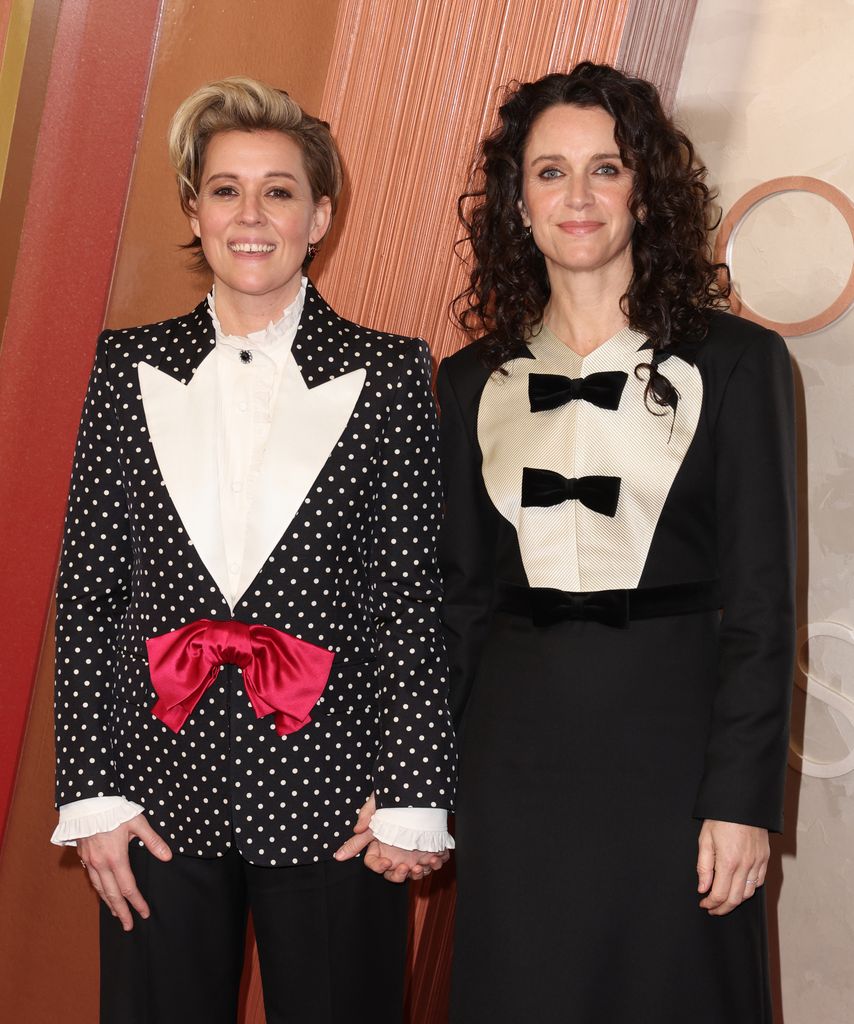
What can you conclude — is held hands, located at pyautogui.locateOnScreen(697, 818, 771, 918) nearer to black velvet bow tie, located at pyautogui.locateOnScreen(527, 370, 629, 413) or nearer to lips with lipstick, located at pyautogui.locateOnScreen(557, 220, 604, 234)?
black velvet bow tie, located at pyautogui.locateOnScreen(527, 370, 629, 413)

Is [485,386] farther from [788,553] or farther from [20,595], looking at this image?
[20,595]

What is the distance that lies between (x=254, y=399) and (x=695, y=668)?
2.52 ft

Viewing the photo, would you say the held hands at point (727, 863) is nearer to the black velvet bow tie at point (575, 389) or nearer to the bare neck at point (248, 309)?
the black velvet bow tie at point (575, 389)

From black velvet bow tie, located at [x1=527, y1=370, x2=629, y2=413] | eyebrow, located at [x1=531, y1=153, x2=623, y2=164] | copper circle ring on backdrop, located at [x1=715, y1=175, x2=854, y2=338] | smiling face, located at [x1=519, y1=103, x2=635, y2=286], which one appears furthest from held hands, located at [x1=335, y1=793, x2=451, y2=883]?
copper circle ring on backdrop, located at [x1=715, y1=175, x2=854, y2=338]

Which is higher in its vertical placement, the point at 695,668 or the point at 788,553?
the point at 788,553

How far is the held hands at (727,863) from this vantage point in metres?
1.68

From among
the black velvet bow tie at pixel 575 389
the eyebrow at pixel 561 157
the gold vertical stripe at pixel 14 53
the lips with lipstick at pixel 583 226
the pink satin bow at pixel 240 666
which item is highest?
the gold vertical stripe at pixel 14 53

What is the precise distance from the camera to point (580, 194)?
1897mm

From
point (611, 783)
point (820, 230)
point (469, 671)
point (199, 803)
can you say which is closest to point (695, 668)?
point (611, 783)

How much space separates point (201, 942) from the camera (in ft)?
5.91

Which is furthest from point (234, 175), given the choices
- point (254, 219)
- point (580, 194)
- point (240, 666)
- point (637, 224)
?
point (240, 666)

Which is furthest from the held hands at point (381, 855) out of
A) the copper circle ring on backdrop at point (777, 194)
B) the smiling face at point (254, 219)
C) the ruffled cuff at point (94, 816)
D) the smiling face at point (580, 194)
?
the copper circle ring on backdrop at point (777, 194)

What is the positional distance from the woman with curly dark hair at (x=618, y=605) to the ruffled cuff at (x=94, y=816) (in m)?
0.51

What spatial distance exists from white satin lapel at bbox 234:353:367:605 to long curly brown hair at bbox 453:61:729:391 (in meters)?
0.30
